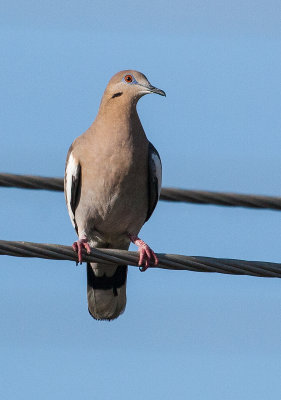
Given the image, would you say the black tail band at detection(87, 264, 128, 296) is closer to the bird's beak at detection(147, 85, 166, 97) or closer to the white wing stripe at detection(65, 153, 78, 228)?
the white wing stripe at detection(65, 153, 78, 228)

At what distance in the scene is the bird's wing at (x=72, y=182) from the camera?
6.13 metres

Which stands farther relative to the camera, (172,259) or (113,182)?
(113,182)

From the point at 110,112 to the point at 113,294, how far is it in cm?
→ 131

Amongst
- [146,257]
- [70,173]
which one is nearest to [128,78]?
[70,173]

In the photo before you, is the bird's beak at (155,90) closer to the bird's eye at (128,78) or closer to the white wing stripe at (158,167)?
the bird's eye at (128,78)

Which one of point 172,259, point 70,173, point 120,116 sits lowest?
point 172,259

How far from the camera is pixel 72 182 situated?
242 inches

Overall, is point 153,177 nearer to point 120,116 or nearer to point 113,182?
point 113,182

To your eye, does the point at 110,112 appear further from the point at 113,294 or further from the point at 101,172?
the point at 113,294

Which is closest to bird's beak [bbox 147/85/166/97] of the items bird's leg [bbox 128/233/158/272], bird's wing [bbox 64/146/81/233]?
bird's wing [bbox 64/146/81/233]

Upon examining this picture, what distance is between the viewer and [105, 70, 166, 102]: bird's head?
6418mm

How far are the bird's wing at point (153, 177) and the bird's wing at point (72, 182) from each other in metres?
0.50

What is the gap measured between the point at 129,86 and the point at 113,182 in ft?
2.78

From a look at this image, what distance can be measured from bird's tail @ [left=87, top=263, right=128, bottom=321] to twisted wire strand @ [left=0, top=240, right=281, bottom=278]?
1.81 meters
